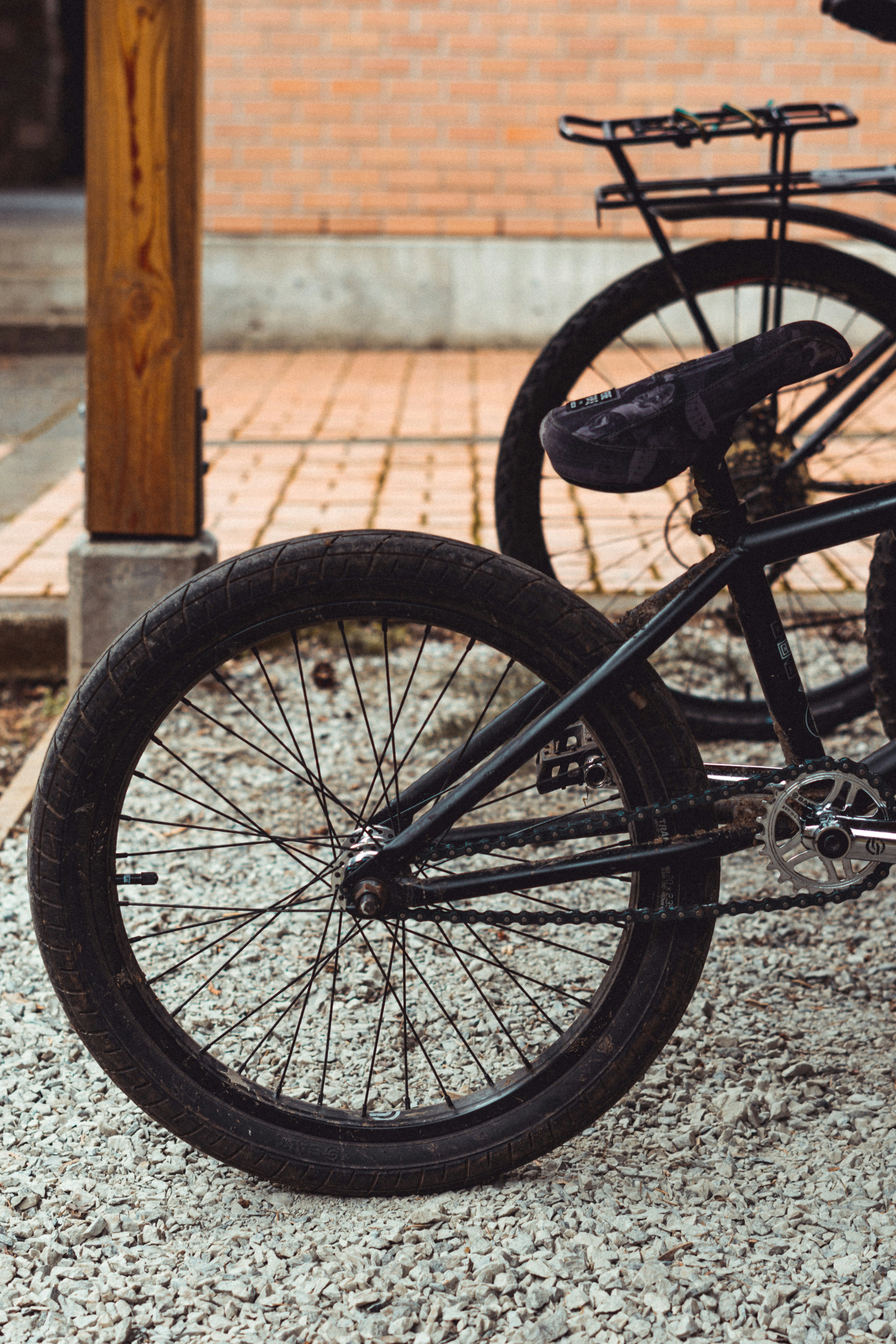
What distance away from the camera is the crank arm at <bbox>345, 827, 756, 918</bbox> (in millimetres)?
1856

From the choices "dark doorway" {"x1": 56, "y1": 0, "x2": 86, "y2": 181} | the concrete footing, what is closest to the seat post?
the concrete footing

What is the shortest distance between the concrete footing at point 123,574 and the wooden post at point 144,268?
4 cm

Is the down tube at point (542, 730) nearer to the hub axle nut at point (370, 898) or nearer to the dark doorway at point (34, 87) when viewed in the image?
the hub axle nut at point (370, 898)

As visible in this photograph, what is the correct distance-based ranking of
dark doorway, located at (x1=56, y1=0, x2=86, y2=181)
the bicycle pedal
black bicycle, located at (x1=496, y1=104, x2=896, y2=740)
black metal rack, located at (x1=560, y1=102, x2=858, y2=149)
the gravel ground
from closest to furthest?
1. the gravel ground
2. the bicycle pedal
3. black metal rack, located at (x1=560, y1=102, x2=858, y2=149)
4. black bicycle, located at (x1=496, y1=104, x2=896, y2=740)
5. dark doorway, located at (x1=56, y1=0, x2=86, y2=181)

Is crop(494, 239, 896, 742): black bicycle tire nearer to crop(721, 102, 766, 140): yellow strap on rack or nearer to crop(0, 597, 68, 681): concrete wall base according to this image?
crop(721, 102, 766, 140): yellow strap on rack

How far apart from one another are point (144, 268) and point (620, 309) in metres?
1.16

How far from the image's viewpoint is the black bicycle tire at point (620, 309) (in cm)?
Answer: 295

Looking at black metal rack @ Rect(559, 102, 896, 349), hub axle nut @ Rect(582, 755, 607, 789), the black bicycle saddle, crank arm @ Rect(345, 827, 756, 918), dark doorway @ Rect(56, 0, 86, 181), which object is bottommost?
crank arm @ Rect(345, 827, 756, 918)

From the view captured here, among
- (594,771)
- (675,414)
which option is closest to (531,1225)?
(594,771)

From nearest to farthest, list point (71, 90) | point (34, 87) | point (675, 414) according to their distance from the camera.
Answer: point (675, 414), point (34, 87), point (71, 90)

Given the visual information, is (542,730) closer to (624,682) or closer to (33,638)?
(624,682)

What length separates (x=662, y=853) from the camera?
1849 millimetres

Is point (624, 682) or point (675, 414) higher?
point (675, 414)

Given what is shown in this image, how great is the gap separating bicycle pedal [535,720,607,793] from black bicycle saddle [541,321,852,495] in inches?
14.7
